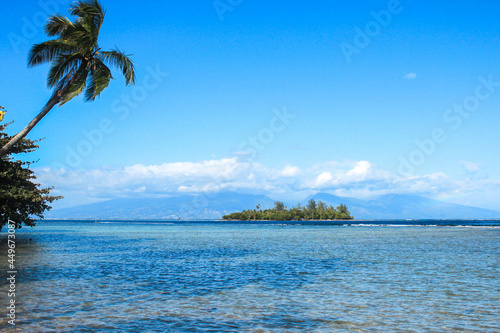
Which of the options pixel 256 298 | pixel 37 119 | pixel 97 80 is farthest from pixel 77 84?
pixel 256 298

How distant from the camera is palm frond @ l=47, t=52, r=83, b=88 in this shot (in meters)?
18.9

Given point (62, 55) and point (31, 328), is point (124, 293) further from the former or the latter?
point (62, 55)

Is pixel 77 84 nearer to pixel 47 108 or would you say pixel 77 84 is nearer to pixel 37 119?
pixel 47 108

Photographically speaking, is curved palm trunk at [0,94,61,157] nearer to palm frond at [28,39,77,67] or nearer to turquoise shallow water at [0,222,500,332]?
palm frond at [28,39,77,67]

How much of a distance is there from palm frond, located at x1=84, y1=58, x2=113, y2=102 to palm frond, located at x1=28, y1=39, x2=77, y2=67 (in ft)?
4.62

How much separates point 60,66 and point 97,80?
1796 mm

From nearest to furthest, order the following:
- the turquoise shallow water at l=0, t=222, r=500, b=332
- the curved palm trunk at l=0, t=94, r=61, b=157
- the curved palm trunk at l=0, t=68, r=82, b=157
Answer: the turquoise shallow water at l=0, t=222, r=500, b=332 < the curved palm trunk at l=0, t=94, r=61, b=157 < the curved palm trunk at l=0, t=68, r=82, b=157

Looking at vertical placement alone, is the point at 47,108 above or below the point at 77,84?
below

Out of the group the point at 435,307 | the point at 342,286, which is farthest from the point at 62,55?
the point at 435,307

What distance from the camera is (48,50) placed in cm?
1914

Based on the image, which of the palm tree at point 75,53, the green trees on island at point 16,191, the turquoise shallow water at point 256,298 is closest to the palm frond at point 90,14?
the palm tree at point 75,53

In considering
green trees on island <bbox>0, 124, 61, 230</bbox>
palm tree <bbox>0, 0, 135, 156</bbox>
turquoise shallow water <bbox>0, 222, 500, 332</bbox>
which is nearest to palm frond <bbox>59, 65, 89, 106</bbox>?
palm tree <bbox>0, 0, 135, 156</bbox>

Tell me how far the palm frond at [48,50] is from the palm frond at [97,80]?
55.4 inches

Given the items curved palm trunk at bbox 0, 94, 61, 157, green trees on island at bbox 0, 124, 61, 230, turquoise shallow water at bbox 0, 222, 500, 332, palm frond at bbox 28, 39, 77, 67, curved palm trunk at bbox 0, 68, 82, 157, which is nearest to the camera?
turquoise shallow water at bbox 0, 222, 500, 332
